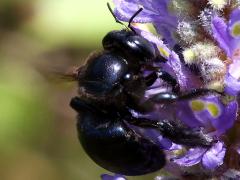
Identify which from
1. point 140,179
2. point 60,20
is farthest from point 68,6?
point 140,179

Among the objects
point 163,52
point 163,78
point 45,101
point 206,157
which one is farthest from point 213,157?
point 45,101

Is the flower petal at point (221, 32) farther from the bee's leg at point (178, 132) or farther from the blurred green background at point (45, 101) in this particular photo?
the blurred green background at point (45, 101)

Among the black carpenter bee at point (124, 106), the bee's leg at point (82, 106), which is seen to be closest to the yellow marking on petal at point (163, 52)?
the black carpenter bee at point (124, 106)

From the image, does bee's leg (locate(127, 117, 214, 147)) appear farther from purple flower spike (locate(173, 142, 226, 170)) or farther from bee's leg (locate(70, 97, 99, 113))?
bee's leg (locate(70, 97, 99, 113))

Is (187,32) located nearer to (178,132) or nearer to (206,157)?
(178,132)

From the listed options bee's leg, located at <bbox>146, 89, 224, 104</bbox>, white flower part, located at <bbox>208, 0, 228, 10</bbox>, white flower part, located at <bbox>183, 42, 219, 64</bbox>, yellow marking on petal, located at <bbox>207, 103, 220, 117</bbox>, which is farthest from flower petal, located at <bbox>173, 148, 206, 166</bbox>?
white flower part, located at <bbox>208, 0, 228, 10</bbox>

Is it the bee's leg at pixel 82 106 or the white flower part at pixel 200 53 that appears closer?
the white flower part at pixel 200 53
